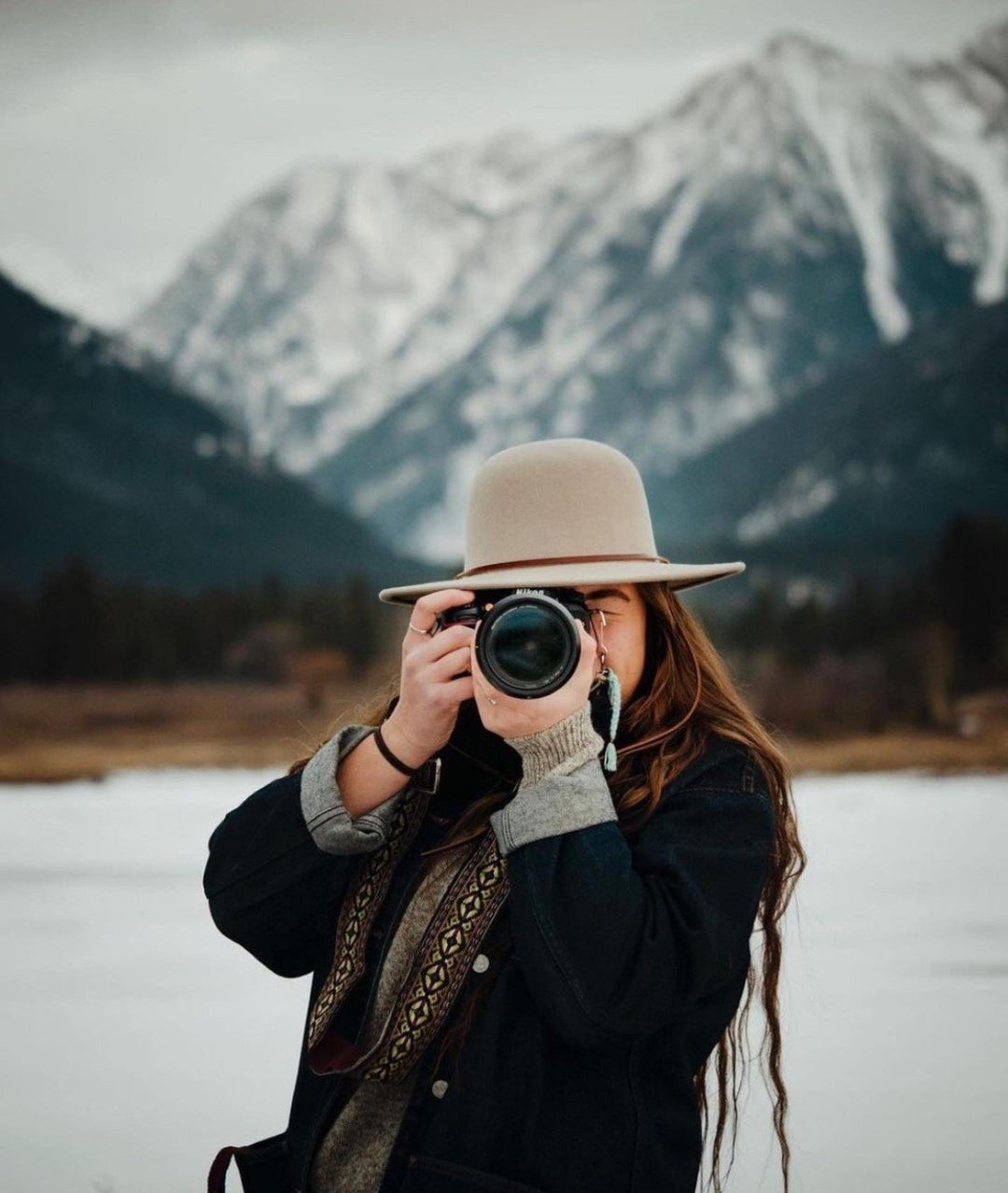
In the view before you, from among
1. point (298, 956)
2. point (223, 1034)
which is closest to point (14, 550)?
point (223, 1034)

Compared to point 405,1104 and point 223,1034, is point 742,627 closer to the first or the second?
point 223,1034

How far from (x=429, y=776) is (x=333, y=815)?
0.42ft

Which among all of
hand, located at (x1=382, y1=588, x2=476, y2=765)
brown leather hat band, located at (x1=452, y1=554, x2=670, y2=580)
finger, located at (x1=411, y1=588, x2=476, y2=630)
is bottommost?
hand, located at (x1=382, y1=588, x2=476, y2=765)

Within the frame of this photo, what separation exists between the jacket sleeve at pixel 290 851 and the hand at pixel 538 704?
200 millimetres

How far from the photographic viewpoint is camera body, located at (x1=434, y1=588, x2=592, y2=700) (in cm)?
138

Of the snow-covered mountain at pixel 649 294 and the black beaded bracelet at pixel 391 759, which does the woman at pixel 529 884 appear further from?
the snow-covered mountain at pixel 649 294

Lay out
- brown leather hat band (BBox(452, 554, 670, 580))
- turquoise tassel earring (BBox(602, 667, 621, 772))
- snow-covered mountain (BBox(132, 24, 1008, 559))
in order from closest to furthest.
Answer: turquoise tassel earring (BBox(602, 667, 621, 772)) < brown leather hat band (BBox(452, 554, 670, 580)) < snow-covered mountain (BBox(132, 24, 1008, 559))

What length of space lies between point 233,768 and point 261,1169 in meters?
16.0

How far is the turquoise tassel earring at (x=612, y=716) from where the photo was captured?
1.43 m

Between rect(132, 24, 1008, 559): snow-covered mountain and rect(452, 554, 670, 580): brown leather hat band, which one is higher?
rect(132, 24, 1008, 559): snow-covered mountain

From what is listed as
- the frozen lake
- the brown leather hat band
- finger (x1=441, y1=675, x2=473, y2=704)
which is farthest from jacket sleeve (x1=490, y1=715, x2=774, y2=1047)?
the frozen lake

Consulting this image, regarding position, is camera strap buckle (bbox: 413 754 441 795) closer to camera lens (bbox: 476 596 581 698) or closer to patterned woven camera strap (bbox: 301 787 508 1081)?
patterned woven camera strap (bbox: 301 787 508 1081)

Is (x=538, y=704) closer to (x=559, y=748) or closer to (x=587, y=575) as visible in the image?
(x=559, y=748)

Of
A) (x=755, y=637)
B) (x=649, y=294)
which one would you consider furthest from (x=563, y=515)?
(x=649, y=294)
